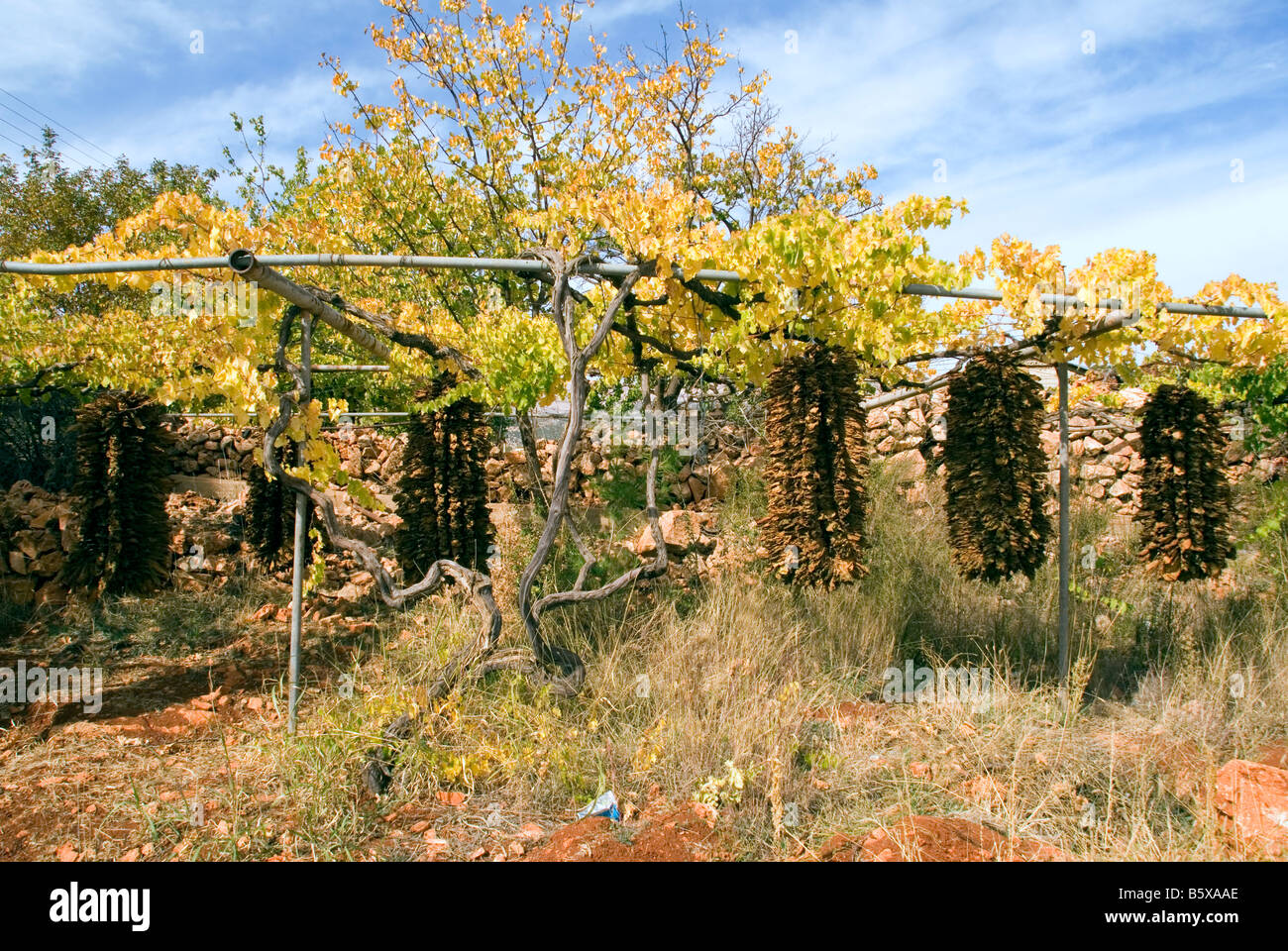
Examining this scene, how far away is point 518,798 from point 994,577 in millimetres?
2723

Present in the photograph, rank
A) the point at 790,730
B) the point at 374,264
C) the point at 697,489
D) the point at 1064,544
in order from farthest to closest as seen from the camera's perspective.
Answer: the point at 697,489, the point at 1064,544, the point at 374,264, the point at 790,730

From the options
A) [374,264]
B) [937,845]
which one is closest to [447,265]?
[374,264]

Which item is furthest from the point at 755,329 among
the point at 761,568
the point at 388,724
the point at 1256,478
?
the point at 1256,478

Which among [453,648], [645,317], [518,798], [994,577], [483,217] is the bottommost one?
[518,798]

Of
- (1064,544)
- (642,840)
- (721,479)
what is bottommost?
(642,840)

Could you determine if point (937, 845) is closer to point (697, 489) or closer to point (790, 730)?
point (790, 730)

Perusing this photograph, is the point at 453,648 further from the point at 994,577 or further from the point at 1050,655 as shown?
the point at 1050,655

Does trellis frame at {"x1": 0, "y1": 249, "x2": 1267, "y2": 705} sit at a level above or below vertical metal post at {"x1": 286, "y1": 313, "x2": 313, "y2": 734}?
above

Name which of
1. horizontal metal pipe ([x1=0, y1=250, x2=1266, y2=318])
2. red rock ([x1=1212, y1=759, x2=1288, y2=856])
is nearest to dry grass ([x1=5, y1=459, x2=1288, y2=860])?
red rock ([x1=1212, y1=759, x2=1288, y2=856])

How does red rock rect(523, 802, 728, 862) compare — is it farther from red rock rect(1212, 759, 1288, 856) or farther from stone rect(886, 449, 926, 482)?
stone rect(886, 449, 926, 482)

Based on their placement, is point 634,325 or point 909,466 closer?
point 634,325

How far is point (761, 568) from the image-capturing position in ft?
20.7

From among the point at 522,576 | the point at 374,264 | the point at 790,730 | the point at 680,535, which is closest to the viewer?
the point at 790,730

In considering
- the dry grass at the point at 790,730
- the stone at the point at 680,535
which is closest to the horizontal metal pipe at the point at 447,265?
the dry grass at the point at 790,730
